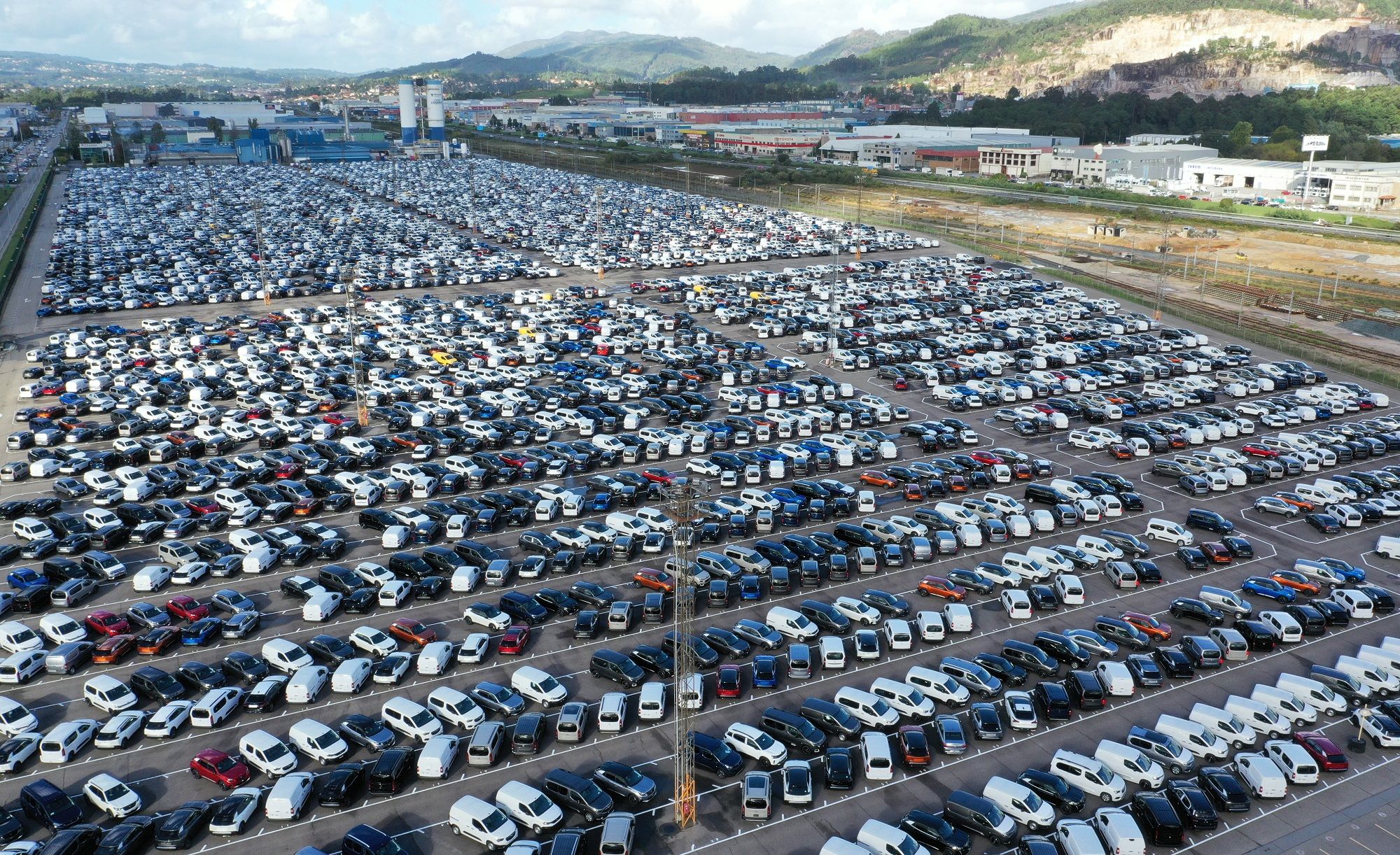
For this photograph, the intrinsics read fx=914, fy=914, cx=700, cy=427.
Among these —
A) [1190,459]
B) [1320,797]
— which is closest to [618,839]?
[1320,797]

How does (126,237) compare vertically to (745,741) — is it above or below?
above

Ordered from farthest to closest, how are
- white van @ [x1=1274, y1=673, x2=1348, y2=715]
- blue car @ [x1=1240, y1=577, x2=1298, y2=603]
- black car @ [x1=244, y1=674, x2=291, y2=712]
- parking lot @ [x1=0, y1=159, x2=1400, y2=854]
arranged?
blue car @ [x1=1240, y1=577, x2=1298, y2=603] < white van @ [x1=1274, y1=673, x2=1348, y2=715] < black car @ [x1=244, y1=674, x2=291, y2=712] < parking lot @ [x1=0, y1=159, x2=1400, y2=854]

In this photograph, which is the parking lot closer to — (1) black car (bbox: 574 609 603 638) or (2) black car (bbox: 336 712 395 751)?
(1) black car (bbox: 574 609 603 638)

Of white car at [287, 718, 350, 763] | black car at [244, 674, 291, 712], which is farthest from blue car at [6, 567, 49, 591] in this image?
white car at [287, 718, 350, 763]

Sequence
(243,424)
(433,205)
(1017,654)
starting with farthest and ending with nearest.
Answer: (433,205), (243,424), (1017,654)

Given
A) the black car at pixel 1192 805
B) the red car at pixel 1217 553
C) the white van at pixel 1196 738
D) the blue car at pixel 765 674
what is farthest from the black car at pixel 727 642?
the red car at pixel 1217 553

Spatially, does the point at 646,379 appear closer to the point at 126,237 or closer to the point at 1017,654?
the point at 1017,654
